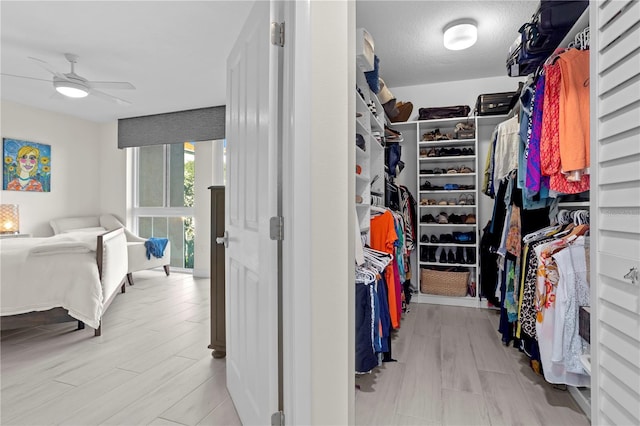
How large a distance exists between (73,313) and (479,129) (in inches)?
174

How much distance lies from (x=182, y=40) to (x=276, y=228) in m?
2.75

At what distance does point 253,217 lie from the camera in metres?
1.46

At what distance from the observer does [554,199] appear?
224cm

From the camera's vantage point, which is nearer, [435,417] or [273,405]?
[273,405]

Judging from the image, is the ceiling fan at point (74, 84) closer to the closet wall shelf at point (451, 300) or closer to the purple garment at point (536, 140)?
the purple garment at point (536, 140)

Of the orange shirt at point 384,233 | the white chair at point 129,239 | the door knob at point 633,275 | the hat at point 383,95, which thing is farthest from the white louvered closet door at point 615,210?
the white chair at point 129,239

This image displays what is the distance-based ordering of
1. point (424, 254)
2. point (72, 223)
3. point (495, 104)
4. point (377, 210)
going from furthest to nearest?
point (72, 223) < point (424, 254) < point (495, 104) < point (377, 210)

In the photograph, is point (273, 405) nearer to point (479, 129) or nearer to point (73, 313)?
point (73, 313)

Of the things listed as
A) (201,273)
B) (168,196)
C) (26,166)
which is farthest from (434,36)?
(26,166)

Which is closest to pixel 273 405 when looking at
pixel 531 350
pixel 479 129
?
pixel 531 350

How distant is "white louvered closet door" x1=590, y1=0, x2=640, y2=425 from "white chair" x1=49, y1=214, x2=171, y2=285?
15.8 feet

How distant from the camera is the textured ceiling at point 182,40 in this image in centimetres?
265

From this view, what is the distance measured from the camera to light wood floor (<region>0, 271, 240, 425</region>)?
5.74 ft

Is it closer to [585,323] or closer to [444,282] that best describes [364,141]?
[585,323]
